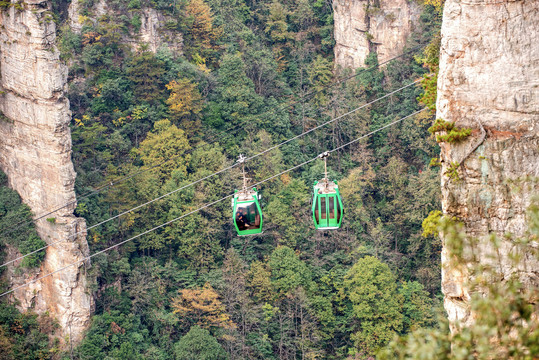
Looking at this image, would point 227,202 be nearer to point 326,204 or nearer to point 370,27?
point 370,27

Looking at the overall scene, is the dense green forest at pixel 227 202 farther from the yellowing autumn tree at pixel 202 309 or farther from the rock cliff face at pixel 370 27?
the rock cliff face at pixel 370 27

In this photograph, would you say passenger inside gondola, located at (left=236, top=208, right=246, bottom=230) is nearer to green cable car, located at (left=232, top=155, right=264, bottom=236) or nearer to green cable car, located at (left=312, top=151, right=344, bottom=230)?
green cable car, located at (left=232, top=155, right=264, bottom=236)

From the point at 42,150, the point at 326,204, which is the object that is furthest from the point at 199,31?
the point at 326,204

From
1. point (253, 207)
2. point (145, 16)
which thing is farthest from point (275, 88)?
point (253, 207)

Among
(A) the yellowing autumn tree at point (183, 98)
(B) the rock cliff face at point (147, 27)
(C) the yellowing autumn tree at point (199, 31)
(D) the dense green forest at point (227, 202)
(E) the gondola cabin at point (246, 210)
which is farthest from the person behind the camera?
(C) the yellowing autumn tree at point (199, 31)

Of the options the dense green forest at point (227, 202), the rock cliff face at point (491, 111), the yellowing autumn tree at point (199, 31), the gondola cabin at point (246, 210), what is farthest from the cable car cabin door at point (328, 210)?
the yellowing autumn tree at point (199, 31)

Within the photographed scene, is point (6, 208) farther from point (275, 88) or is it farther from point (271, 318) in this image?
point (275, 88)

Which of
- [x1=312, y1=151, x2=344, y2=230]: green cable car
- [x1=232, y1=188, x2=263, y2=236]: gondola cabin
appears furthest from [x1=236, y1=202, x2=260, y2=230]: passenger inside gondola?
[x1=312, y1=151, x2=344, y2=230]: green cable car
